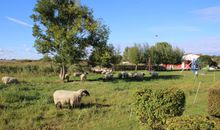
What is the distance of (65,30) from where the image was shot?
34.8m

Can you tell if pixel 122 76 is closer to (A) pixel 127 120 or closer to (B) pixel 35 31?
(B) pixel 35 31

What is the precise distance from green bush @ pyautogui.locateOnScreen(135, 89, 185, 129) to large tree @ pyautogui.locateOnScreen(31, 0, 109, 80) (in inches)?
990

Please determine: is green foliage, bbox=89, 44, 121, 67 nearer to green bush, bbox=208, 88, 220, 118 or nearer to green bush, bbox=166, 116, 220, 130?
green bush, bbox=208, 88, 220, 118

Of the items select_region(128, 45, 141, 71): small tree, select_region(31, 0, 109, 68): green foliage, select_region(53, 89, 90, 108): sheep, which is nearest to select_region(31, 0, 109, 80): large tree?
select_region(31, 0, 109, 68): green foliage

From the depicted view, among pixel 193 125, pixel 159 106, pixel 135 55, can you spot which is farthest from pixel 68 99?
pixel 135 55

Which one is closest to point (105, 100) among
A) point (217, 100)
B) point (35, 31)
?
point (217, 100)

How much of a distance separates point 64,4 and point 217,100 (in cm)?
2771

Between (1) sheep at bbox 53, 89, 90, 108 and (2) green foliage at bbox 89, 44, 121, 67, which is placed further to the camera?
(2) green foliage at bbox 89, 44, 121, 67

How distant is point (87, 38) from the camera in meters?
35.3

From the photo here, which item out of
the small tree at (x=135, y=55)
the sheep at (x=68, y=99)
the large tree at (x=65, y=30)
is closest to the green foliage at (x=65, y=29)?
the large tree at (x=65, y=30)

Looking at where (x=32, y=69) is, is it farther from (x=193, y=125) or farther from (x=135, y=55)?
(x=135, y=55)

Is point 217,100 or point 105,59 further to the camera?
point 105,59

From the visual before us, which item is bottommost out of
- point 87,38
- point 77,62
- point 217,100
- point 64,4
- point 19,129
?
point 19,129

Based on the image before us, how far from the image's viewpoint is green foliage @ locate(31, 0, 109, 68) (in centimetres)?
3366
